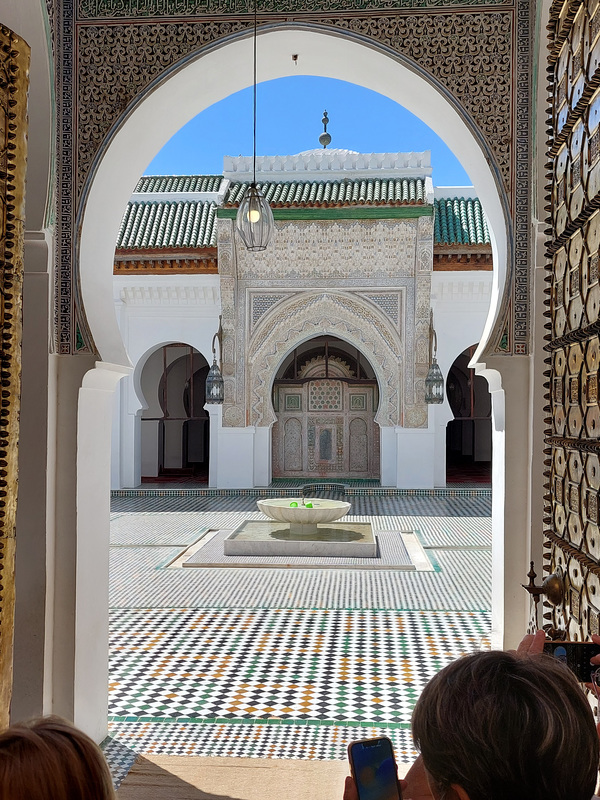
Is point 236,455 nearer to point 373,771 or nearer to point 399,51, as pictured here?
point 399,51

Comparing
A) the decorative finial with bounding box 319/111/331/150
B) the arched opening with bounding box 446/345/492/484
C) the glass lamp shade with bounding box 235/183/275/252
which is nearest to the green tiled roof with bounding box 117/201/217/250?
the decorative finial with bounding box 319/111/331/150

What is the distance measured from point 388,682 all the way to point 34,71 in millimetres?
2369

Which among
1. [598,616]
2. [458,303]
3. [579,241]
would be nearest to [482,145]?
[579,241]

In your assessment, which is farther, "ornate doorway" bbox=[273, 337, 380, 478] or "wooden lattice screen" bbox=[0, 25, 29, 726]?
"ornate doorway" bbox=[273, 337, 380, 478]

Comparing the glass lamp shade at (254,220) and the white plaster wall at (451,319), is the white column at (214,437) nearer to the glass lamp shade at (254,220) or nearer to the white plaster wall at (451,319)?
the white plaster wall at (451,319)

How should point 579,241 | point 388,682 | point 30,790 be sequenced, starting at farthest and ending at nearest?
point 388,682 → point 579,241 → point 30,790

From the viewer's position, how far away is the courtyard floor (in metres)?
2.51

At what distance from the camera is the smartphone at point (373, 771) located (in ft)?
2.76

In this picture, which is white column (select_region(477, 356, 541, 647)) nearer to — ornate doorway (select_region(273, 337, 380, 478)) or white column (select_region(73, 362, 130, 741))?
white column (select_region(73, 362, 130, 741))

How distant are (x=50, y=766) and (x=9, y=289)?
1.05 metres

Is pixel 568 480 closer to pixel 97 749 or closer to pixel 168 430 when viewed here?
pixel 97 749

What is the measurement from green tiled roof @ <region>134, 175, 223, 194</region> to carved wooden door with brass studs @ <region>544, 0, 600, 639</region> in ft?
32.0

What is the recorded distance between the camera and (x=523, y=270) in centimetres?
228

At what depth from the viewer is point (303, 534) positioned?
237 inches
